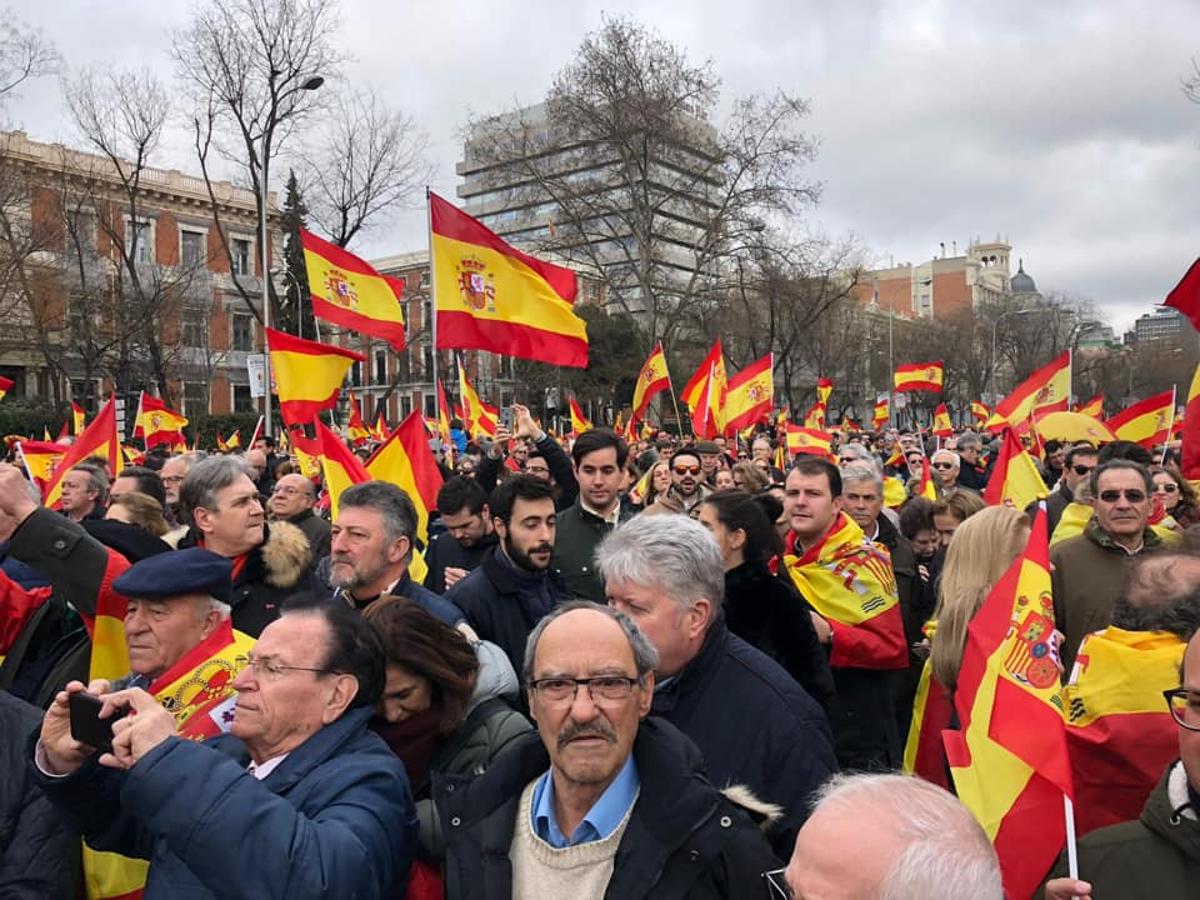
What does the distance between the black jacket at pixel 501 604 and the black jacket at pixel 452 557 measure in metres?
1.55

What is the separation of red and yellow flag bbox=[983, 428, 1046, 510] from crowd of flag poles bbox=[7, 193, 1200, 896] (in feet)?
0.04

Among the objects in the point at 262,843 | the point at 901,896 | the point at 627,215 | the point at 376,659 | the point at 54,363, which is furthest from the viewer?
the point at 627,215

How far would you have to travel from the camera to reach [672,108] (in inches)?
1220

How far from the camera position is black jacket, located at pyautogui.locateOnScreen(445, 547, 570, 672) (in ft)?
13.4

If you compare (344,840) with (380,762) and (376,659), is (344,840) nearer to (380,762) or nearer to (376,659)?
(380,762)

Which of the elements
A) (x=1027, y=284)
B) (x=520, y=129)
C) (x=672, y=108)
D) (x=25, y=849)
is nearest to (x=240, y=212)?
(x=520, y=129)

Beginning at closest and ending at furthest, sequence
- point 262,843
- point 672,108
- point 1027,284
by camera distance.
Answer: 1. point 262,843
2. point 672,108
3. point 1027,284

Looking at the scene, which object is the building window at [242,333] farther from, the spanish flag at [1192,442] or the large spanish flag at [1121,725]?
the large spanish flag at [1121,725]

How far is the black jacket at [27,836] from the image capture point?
2.51m

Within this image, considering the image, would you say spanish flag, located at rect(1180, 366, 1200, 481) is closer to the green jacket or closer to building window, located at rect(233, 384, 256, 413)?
the green jacket

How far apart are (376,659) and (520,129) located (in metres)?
33.5

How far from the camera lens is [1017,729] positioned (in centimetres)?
252

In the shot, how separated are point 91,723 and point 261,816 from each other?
512 millimetres

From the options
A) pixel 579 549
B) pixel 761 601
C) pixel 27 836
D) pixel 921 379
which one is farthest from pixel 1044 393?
pixel 27 836
